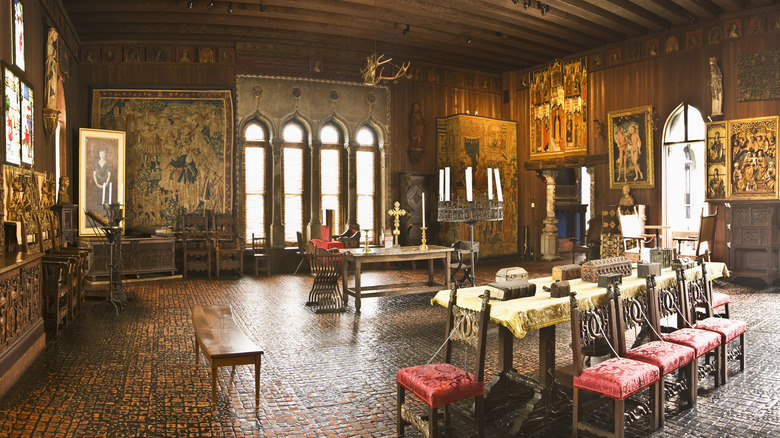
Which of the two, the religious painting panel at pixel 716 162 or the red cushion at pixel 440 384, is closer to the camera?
the red cushion at pixel 440 384

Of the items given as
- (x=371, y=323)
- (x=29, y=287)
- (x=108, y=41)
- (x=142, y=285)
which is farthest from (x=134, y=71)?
(x=371, y=323)

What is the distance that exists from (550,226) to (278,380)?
10.4 m

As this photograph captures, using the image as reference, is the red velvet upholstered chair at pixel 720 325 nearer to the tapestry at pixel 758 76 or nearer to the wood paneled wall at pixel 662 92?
the wood paneled wall at pixel 662 92

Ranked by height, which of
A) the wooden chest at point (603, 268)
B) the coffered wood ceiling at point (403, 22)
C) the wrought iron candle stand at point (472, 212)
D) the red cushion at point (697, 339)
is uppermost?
the coffered wood ceiling at point (403, 22)

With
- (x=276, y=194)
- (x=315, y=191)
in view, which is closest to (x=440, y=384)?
(x=276, y=194)

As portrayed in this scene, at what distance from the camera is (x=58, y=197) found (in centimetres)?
840

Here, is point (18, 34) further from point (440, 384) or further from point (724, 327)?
point (724, 327)

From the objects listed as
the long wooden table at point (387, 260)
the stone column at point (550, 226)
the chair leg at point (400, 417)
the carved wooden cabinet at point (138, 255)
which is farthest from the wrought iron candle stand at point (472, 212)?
the stone column at point (550, 226)

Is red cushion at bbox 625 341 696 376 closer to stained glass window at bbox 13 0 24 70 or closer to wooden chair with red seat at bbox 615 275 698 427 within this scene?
wooden chair with red seat at bbox 615 275 698 427

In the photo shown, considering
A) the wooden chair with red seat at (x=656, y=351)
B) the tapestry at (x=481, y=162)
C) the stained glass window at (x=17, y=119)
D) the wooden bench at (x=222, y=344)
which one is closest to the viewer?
the wooden chair with red seat at (x=656, y=351)

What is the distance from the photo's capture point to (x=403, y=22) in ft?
34.0

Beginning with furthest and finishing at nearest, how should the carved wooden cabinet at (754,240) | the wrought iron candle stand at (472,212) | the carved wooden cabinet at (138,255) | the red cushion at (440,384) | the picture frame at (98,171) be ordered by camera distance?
the picture frame at (98,171)
the carved wooden cabinet at (138,255)
the carved wooden cabinet at (754,240)
the wrought iron candle stand at (472,212)
the red cushion at (440,384)

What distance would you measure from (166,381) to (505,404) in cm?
274

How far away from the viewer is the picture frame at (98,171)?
32.6 ft
